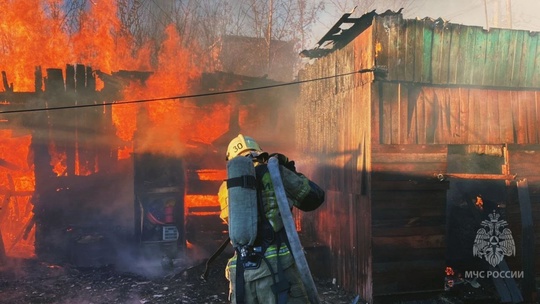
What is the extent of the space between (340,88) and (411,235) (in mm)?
3527

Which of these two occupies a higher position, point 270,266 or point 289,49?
point 289,49

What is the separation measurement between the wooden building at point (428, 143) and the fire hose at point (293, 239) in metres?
3.83

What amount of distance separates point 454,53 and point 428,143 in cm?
184

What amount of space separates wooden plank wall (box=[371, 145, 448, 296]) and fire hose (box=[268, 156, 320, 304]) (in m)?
3.85

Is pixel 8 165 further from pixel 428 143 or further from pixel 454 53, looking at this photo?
pixel 454 53

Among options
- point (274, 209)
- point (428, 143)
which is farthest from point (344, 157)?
point (274, 209)

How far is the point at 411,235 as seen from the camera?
7.01 m

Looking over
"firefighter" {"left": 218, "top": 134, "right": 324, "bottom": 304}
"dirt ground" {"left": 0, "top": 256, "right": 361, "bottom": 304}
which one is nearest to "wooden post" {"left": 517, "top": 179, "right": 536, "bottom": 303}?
"dirt ground" {"left": 0, "top": 256, "right": 361, "bottom": 304}

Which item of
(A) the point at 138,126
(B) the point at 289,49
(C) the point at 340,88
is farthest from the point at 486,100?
(B) the point at 289,49

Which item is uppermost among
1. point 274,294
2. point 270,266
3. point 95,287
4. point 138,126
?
point 138,126

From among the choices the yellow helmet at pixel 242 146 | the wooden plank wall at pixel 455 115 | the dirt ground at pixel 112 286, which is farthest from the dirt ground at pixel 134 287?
the yellow helmet at pixel 242 146

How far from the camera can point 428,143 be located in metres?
7.10

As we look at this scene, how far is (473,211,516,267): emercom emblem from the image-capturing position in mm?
7303

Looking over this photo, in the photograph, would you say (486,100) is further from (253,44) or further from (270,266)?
(253,44)
